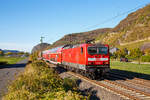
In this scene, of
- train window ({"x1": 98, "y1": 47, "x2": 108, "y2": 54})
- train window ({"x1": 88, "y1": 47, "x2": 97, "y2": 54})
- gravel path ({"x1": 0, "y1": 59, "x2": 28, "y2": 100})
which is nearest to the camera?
gravel path ({"x1": 0, "y1": 59, "x2": 28, "y2": 100})

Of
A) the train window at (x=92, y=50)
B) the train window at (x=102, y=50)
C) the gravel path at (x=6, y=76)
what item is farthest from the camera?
the train window at (x=102, y=50)

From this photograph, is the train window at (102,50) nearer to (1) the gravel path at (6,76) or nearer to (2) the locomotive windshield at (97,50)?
(2) the locomotive windshield at (97,50)

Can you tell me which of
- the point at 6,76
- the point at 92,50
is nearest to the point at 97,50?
the point at 92,50

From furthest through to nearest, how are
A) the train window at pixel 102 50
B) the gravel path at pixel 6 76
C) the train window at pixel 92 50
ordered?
the train window at pixel 102 50 → the train window at pixel 92 50 → the gravel path at pixel 6 76

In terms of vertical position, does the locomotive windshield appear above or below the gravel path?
above

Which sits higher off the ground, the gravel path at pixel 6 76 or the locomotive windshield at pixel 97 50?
the locomotive windshield at pixel 97 50

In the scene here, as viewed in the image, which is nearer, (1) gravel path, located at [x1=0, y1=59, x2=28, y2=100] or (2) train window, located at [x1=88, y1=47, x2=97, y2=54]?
(1) gravel path, located at [x1=0, y1=59, x2=28, y2=100]

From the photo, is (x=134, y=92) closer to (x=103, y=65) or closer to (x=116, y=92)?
(x=116, y=92)

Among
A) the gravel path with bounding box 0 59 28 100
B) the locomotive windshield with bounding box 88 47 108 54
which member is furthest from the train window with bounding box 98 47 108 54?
the gravel path with bounding box 0 59 28 100

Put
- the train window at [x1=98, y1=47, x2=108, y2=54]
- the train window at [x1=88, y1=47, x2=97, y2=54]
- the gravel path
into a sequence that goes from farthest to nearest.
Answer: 1. the train window at [x1=98, y1=47, x2=108, y2=54]
2. the train window at [x1=88, y1=47, x2=97, y2=54]
3. the gravel path

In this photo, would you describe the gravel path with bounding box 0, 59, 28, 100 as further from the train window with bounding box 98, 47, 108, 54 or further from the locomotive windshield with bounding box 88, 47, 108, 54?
the train window with bounding box 98, 47, 108, 54

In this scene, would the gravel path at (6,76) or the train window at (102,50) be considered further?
the train window at (102,50)

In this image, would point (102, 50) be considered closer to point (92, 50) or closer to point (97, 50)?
point (97, 50)

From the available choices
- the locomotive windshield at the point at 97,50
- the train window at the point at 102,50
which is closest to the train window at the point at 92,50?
the locomotive windshield at the point at 97,50
